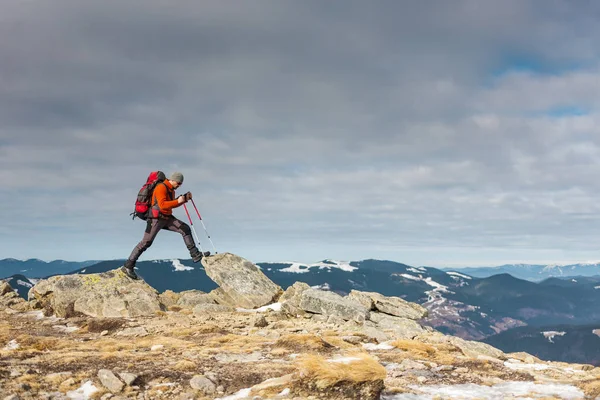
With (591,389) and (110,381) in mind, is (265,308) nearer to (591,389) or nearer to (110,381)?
(110,381)

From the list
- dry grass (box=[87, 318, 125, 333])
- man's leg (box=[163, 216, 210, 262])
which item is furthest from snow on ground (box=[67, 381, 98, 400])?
man's leg (box=[163, 216, 210, 262])

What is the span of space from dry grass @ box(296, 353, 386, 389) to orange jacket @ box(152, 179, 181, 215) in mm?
15250

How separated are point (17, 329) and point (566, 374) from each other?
25.2m

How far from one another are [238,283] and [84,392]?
1726 centimetres

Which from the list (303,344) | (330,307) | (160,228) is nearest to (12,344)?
(160,228)

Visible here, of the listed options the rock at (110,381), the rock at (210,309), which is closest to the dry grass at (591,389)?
the rock at (110,381)

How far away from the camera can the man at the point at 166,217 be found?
930 inches

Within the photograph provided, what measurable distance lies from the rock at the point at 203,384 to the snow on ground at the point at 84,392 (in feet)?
7.62

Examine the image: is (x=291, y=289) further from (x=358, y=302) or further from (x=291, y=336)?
(x=291, y=336)

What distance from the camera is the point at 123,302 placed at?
2392 centimetres

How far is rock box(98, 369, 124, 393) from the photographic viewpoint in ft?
33.6

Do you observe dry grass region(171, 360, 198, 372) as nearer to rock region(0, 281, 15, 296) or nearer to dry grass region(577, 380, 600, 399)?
dry grass region(577, 380, 600, 399)

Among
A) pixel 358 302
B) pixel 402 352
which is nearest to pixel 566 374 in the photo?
pixel 402 352

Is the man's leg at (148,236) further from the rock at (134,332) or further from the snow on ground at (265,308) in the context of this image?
the snow on ground at (265,308)
